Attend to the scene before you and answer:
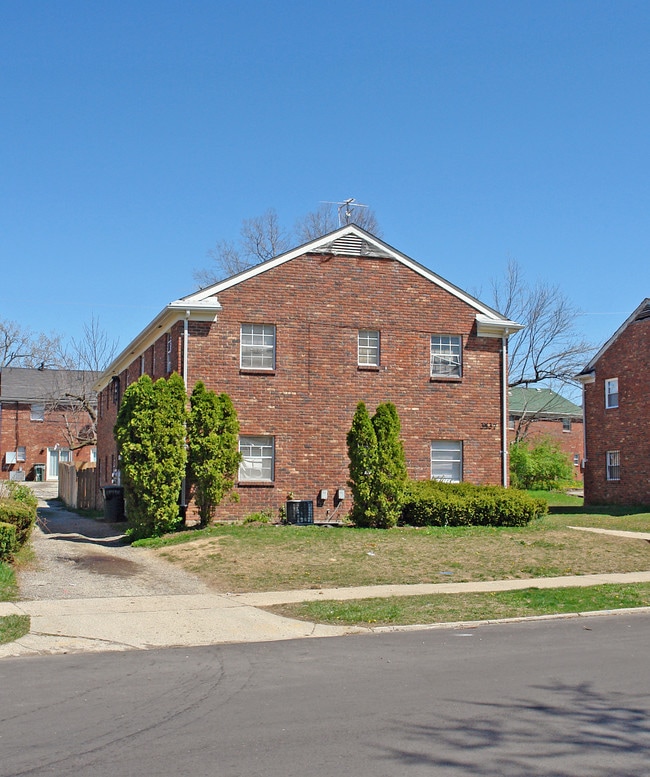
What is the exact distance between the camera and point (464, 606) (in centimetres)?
1317

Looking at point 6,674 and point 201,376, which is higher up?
point 201,376

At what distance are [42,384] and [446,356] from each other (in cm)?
4101

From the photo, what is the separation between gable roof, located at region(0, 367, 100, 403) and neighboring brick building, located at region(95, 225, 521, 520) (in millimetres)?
30674

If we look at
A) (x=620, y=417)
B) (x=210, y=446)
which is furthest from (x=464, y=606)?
(x=620, y=417)

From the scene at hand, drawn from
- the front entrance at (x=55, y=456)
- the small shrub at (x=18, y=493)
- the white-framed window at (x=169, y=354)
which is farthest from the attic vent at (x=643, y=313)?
the front entrance at (x=55, y=456)

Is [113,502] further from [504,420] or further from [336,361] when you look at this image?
[504,420]

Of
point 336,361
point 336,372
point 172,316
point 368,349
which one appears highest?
point 172,316

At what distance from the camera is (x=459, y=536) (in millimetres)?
20672

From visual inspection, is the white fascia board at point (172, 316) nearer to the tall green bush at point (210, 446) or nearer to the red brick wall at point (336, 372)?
the red brick wall at point (336, 372)

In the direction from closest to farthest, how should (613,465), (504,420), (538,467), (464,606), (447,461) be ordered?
1. (464,606)
2. (447,461)
3. (504,420)
4. (613,465)
5. (538,467)

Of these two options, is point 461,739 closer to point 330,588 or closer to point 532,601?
point 532,601

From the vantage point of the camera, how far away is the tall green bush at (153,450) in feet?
70.3

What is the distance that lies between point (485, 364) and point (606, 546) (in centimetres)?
816

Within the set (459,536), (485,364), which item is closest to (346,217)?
(485,364)
